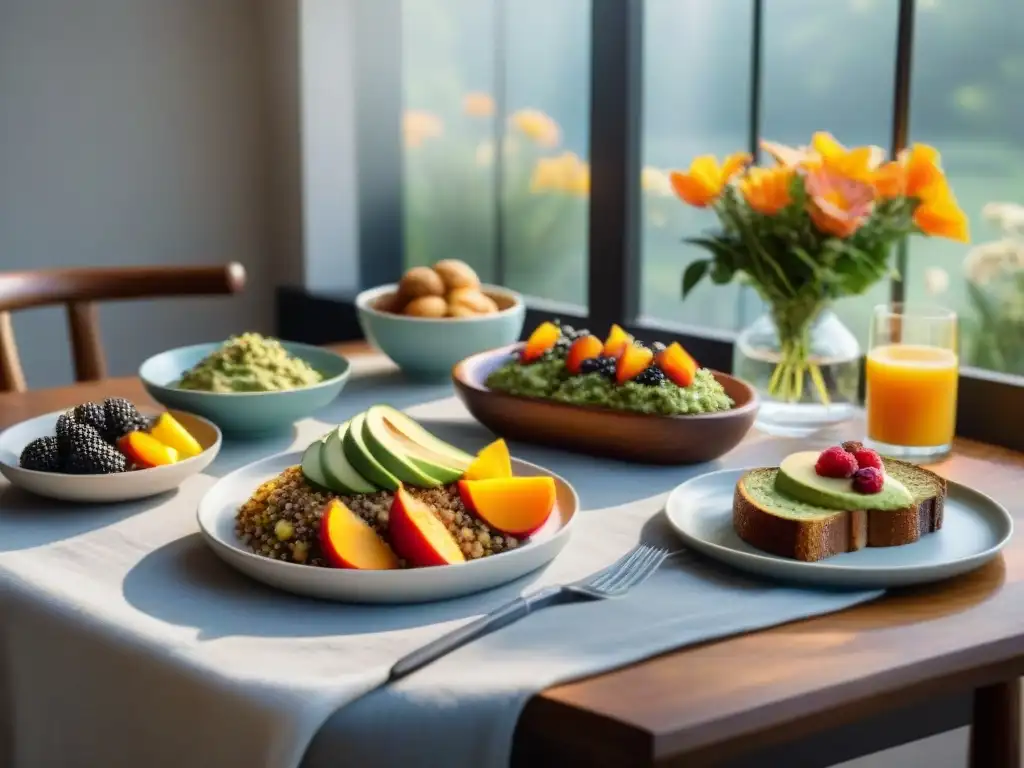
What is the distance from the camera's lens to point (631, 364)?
5.04 ft

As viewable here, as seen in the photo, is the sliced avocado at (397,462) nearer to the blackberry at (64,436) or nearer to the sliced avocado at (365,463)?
the sliced avocado at (365,463)

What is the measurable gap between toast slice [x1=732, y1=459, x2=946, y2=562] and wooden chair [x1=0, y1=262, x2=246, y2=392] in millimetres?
1364

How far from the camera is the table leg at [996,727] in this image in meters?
1.17

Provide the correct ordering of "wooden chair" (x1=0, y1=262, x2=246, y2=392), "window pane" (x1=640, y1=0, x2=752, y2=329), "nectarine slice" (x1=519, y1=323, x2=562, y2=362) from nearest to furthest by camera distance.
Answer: "nectarine slice" (x1=519, y1=323, x2=562, y2=362) < "wooden chair" (x1=0, y1=262, x2=246, y2=392) < "window pane" (x1=640, y1=0, x2=752, y2=329)

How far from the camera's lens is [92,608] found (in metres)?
1.10

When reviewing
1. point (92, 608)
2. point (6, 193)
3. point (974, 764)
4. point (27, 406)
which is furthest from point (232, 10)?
point (974, 764)

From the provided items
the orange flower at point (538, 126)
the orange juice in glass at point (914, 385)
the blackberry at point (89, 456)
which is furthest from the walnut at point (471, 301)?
the orange flower at point (538, 126)

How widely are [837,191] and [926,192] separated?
0.39ft

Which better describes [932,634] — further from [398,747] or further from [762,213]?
[762,213]

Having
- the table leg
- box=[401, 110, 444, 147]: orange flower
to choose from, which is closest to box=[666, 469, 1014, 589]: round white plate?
the table leg

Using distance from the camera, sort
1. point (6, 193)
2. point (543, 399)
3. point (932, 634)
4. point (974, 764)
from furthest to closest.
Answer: point (6, 193), point (543, 399), point (974, 764), point (932, 634)

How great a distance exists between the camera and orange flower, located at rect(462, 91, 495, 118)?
9.57 feet

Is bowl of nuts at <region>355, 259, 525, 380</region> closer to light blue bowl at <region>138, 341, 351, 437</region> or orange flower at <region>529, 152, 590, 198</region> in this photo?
light blue bowl at <region>138, 341, 351, 437</region>

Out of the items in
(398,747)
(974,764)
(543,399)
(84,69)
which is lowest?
(974,764)
